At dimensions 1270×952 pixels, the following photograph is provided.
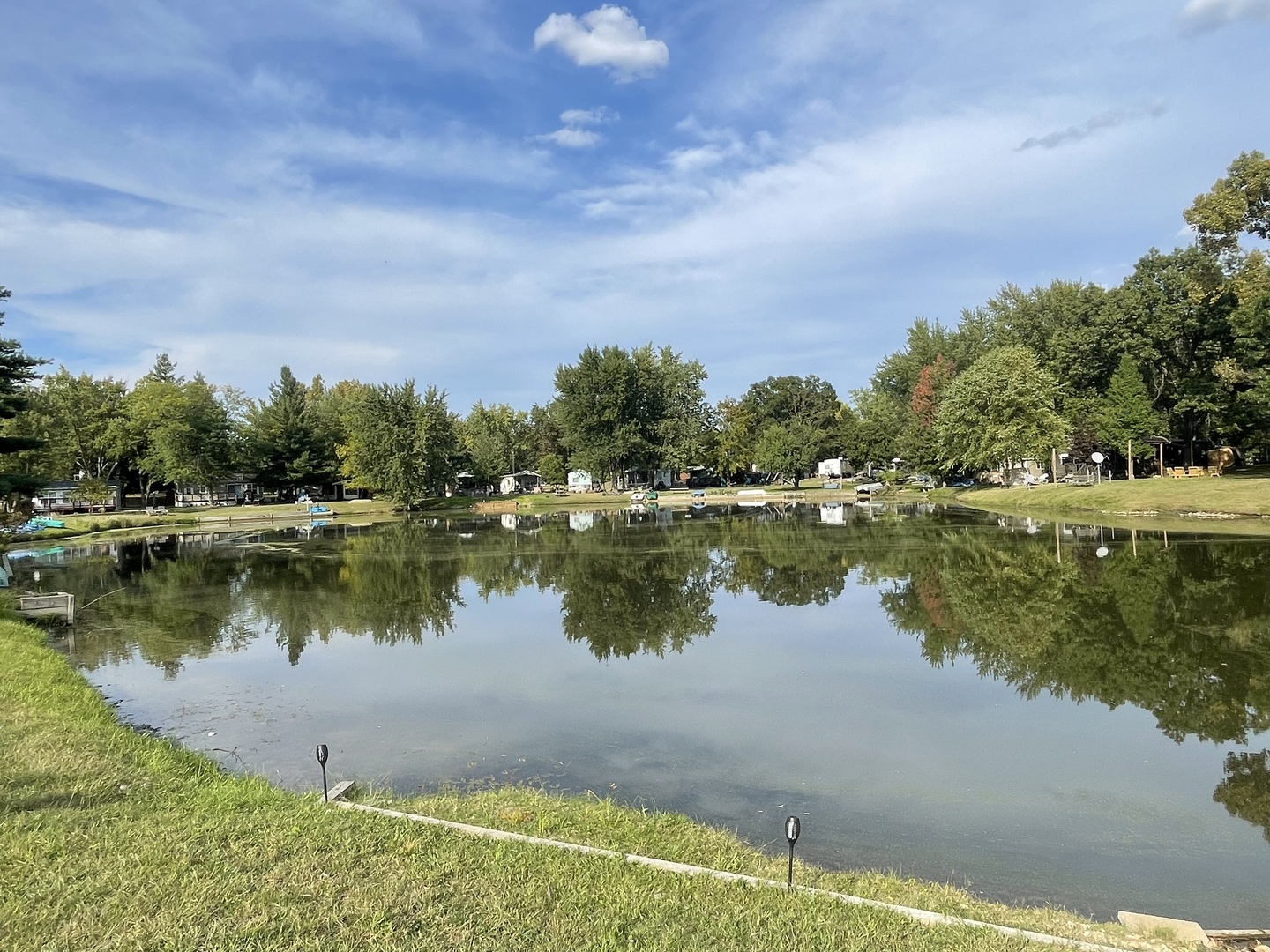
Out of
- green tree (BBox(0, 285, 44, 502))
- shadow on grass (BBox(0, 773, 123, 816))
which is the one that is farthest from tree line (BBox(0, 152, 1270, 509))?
shadow on grass (BBox(0, 773, 123, 816))

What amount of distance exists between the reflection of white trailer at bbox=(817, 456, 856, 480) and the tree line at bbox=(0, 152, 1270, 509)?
3392 millimetres

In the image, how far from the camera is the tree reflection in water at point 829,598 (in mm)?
13164

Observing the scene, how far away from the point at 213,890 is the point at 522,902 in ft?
7.21

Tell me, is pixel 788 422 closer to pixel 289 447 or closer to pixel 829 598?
pixel 289 447

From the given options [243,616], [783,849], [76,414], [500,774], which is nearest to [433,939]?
[783,849]

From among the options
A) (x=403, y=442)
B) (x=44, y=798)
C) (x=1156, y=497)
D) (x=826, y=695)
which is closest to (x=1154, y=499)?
(x=1156, y=497)

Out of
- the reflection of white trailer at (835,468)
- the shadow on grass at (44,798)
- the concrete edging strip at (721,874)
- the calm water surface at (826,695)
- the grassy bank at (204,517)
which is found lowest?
the calm water surface at (826,695)

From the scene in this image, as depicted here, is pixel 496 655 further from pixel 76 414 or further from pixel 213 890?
pixel 76 414

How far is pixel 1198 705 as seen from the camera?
1151cm

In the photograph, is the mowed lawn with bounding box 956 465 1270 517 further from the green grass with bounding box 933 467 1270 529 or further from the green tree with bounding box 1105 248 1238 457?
the green tree with bounding box 1105 248 1238 457

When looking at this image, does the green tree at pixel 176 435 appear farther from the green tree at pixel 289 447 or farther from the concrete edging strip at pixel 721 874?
the concrete edging strip at pixel 721 874

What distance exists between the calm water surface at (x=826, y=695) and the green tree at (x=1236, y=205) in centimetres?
2201

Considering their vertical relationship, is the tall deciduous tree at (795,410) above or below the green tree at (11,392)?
above

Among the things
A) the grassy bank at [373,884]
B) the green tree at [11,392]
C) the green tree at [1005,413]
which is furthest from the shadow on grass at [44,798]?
the green tree at [1005,413]
